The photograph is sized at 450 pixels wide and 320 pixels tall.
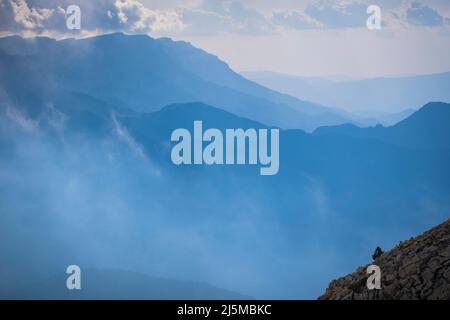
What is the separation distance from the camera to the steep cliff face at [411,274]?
32.4 ft

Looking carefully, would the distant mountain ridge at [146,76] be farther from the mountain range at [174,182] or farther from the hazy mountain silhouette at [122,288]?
the hazy mountain silhouette at [122,288]

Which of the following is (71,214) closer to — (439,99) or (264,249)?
(264,249)

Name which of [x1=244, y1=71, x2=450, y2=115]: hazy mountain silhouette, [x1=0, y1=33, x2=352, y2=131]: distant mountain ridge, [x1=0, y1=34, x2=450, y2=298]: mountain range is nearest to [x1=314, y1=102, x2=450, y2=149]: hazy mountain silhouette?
[x1=0, y1=34, x2=450, y2=298]: mountain range

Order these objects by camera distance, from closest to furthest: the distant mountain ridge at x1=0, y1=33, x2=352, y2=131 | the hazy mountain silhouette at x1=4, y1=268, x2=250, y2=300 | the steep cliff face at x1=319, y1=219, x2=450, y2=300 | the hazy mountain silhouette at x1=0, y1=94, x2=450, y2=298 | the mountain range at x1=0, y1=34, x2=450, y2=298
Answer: the steep cliff face at x1=319, y1=219, x2=450, y2=300 < the hazy mountain silhouette at x1=4, y1=268, x2=250, y2=300 < the hazy mountain silhouette at x1=0, y1=94, x2=450, y2=298 < the mountain range at x1=0, y1=34, x2=450, y2=298 < the distant mountain ridge at x1=0, y1=33, x2=352, y2=131

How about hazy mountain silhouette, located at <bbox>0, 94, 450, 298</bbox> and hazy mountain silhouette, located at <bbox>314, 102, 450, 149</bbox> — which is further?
hazy mountain silhouette, located at <bbox>0, 94, 450, 298</bbox>

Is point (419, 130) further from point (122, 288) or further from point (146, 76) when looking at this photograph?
point (122, 288)

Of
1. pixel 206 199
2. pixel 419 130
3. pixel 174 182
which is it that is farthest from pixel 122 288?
pixel 419 130

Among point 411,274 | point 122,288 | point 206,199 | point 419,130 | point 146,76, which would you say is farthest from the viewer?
point 146,76

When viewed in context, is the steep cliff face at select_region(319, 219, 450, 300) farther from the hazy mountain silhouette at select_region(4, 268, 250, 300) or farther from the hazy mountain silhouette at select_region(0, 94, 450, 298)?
the hazy mountain silhouette at select_region(0, 94, 450, 298)

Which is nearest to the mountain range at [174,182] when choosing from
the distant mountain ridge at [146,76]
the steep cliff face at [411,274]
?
the distant mountain ridge at [146,76]

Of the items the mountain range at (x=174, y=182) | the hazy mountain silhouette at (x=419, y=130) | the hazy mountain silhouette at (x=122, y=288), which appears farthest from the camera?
the mountain range at (x=174, y=182)

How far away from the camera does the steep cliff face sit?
389 inches

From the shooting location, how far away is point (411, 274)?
1040cm
